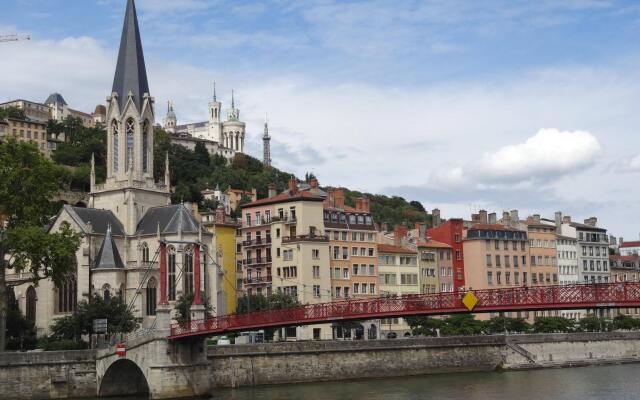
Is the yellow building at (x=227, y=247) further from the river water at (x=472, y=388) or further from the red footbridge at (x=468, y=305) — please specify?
the red footbridge at (x=468, y=305)

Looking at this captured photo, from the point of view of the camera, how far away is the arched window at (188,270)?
77.4 m

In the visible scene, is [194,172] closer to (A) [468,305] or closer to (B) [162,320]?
(B) [162,320]

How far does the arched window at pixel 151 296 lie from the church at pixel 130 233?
76mm

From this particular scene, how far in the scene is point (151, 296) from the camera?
77.2 m

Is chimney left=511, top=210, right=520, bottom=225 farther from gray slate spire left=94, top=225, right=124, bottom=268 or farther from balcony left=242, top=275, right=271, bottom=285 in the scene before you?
gray slate spire left=94, top=225, right=124, bottom=268

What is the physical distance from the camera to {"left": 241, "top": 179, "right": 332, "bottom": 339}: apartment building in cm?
8175

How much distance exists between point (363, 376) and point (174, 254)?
21.3 metres

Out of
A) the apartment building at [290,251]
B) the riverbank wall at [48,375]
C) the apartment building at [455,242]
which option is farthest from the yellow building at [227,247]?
the riverbank wall at [48,375]

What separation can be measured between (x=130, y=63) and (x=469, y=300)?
174ft

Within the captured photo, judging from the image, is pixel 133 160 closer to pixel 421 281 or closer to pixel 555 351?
pixel 421 281

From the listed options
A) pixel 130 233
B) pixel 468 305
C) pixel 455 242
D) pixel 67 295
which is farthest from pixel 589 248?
pixel 468 305

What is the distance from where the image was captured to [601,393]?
175 ft

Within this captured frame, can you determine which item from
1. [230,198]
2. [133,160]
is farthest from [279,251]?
[230,198]

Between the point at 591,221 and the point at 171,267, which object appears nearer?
the point at 171,267
